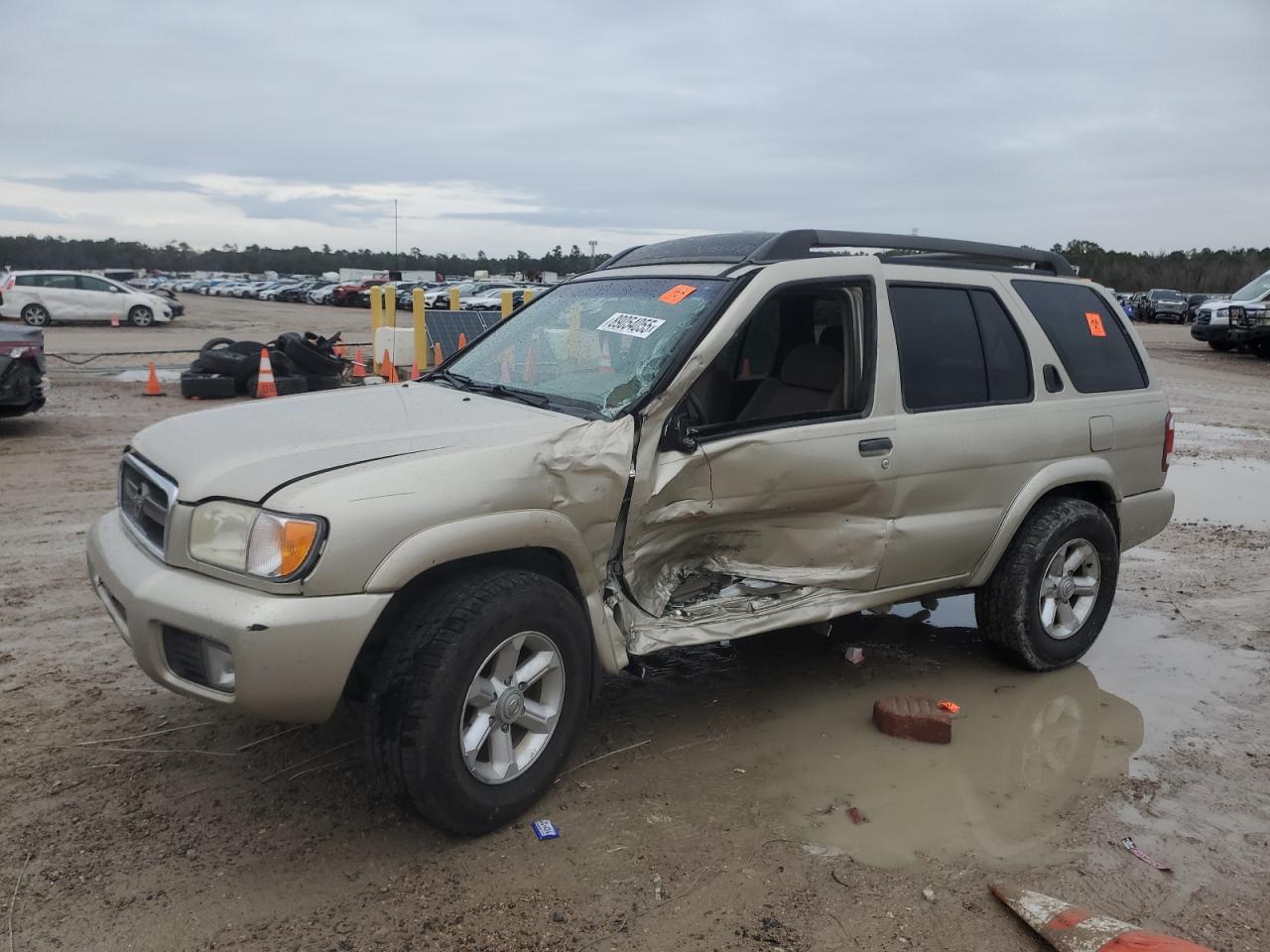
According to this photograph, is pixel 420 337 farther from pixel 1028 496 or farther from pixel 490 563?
pixel 490 563

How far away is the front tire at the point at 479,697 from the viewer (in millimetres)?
2947

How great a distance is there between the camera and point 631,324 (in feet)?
13.0

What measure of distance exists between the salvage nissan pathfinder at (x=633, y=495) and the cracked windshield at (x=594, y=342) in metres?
0.02

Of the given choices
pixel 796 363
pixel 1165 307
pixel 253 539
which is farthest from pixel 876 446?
pixel 1165 307

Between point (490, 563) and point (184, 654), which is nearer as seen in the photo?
point (184, 654)

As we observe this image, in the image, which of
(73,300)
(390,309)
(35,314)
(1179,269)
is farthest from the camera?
(1179,269)

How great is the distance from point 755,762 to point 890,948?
43.4 inches

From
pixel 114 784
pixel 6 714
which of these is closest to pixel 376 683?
pixel 114 784

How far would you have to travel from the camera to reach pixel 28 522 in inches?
268

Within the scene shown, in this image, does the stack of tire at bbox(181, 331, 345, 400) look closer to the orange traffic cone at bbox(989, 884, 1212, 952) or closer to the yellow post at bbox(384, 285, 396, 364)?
the yellow post at bbox(384, 285, 396, 364)

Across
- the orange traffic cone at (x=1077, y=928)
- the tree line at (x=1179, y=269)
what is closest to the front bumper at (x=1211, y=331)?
the orange traffic cone at (x=1077, y=928)

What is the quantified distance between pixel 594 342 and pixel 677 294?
39 cm

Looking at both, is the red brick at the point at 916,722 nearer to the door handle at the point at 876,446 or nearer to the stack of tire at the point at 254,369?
the door handle at the point at 876,446

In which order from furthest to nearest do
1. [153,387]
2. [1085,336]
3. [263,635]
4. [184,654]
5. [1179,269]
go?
[1179,269], [153,387], [1085,336], [184,654], [263,635]
